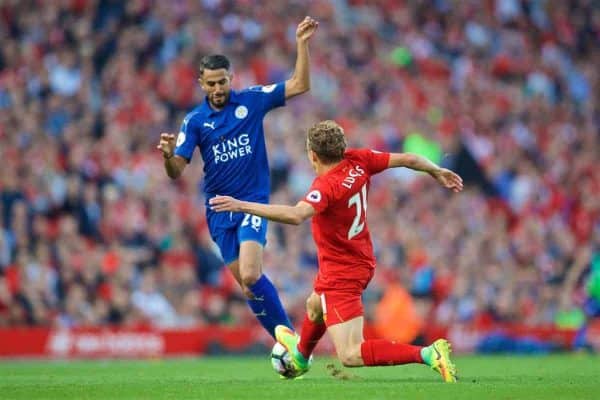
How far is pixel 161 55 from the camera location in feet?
69.7

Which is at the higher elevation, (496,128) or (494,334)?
(496,128)

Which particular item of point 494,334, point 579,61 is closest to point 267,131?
point 494,334

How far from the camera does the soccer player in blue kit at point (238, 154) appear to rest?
36.1 feet

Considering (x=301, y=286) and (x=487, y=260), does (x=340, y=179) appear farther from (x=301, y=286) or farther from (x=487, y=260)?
(x=487, y=260)

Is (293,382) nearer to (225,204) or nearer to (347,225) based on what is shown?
(347,225)

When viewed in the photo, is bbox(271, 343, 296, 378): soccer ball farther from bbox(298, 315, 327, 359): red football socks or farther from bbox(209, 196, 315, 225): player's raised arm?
bbox(209, 196, 315, 225): player's raised arm

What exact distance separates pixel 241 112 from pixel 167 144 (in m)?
1.18

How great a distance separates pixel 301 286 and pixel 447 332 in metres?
2.27

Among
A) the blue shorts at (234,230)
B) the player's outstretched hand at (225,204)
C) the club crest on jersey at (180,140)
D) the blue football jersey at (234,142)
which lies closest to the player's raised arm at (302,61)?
the blue football jersey at (234,142)

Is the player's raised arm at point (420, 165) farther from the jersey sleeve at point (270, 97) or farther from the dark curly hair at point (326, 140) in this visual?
the jersey sleeve at point (270, 97)

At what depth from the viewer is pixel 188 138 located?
36.4ft

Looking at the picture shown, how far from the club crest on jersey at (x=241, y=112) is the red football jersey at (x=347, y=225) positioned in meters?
1.64

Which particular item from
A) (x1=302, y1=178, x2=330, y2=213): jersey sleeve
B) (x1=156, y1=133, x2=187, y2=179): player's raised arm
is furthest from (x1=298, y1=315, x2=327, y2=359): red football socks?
(x1=156, y1=133, x2=187, y2=179): player's raised arm

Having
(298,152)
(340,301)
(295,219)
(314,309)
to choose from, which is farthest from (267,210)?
(298,152)
